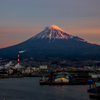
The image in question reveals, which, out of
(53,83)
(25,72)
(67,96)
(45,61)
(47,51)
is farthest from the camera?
(47,51)

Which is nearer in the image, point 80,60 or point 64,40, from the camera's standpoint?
point 80,60

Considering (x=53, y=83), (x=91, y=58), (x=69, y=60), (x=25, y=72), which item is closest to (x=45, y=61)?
(x=69, y=60)

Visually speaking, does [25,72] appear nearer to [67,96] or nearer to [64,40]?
[67,96]

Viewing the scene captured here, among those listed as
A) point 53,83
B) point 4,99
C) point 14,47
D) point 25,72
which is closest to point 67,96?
point 4,99

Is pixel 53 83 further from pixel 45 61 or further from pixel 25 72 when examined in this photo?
pixel 45 61

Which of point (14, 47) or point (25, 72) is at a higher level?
point (14, 47)

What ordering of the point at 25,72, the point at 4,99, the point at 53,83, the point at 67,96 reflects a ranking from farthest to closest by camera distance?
the point at 25,72
the point at 53,83
the point at 67,96
the point at 4,99
